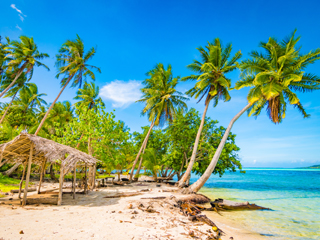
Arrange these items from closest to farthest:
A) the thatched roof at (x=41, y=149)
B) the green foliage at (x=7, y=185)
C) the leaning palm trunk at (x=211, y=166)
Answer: the thatched roof at (x=41, y=149), the green foliage at (x=7, y=185), the leaning palm trunk at (x=211, y=166)

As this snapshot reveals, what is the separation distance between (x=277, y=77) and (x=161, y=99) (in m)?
10.2

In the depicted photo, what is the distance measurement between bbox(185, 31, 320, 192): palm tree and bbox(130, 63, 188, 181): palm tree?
6.83 m

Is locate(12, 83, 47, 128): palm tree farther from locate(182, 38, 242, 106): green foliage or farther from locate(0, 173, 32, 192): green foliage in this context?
locate(182, 38, 242, 106): green foliage

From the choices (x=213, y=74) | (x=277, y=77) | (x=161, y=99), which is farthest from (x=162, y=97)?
(x=277, y=77)

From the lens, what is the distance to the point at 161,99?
1809cm

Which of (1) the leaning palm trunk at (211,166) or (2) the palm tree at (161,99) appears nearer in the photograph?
(1) the leaning palm trunk at (211,166)

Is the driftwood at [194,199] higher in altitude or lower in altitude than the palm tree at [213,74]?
lower

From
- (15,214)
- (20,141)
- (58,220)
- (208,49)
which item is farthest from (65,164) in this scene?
(208,49)

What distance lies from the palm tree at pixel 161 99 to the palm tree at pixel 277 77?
6.83 meters

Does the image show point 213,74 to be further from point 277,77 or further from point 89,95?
point 89,95

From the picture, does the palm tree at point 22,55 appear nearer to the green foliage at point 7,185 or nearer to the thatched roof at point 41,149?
the green foliage at point 7,185

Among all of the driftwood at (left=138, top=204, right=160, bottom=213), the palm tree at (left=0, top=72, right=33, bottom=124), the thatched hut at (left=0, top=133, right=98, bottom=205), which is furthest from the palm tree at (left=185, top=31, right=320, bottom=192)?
the palm tree at (left=0, top=72, right=33, bottom=124)

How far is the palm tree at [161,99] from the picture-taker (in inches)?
692

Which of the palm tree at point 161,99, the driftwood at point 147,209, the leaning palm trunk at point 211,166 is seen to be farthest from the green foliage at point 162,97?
the driftwood at point 147,209
